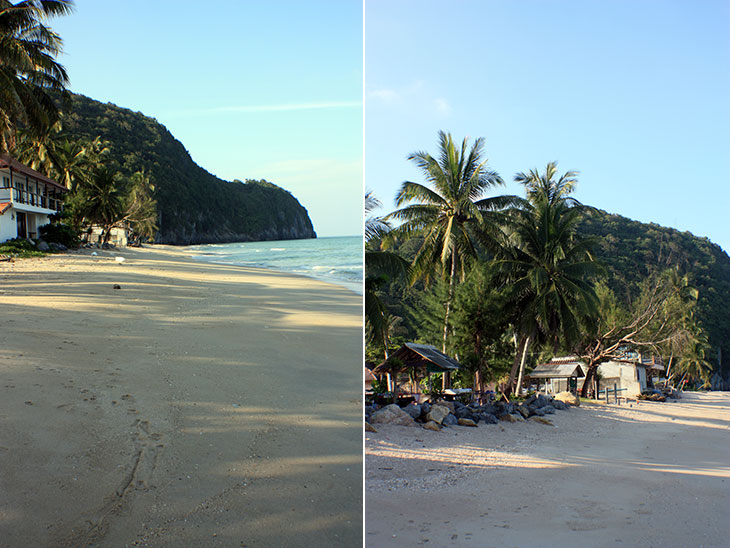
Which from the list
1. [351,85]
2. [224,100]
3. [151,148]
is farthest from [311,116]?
[151,148]

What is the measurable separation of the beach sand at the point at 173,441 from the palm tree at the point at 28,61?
6.50 meters

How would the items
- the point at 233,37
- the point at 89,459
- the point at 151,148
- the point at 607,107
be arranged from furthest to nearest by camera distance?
1. the point at 151,148
2. the point at 233,37
3. the point at 607,107
4. the point at 89,459

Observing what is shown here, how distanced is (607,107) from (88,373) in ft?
8.13

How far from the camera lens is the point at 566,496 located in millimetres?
1853

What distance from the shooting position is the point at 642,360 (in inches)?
562

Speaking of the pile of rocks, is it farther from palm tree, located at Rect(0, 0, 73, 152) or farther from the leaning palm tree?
palm tree, located at Rect(0, 0, 73, 152)

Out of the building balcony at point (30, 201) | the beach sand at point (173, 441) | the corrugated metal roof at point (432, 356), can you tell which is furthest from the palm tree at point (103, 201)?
the beach sand at point (173, 441)

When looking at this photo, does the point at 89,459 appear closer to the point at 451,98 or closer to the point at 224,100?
the point at 451,98

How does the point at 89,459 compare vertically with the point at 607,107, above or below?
below

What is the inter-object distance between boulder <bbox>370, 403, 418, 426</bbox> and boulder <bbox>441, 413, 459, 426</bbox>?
1.15ft

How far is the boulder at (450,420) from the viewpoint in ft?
14.1

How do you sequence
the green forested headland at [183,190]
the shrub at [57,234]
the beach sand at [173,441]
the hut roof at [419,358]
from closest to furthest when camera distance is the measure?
the beach sand at [173,441] → the hut roof at [419,358] → the shrub at [57,234] → the green forested headland at [183,190]

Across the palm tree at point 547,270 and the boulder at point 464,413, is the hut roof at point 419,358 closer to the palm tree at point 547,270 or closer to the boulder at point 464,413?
the boulder at point 464,413

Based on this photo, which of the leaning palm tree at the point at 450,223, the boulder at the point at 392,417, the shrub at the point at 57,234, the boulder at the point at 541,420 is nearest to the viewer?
the boulder at the point at 392,417
